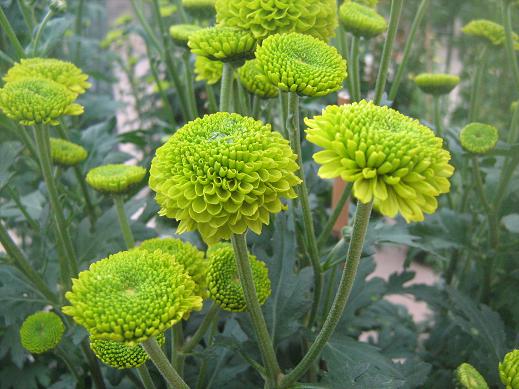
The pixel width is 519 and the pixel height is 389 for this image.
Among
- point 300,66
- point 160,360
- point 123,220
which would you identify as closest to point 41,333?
point 123,220

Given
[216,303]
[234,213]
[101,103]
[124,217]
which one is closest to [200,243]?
[124,217]

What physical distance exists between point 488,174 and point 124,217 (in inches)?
31.4

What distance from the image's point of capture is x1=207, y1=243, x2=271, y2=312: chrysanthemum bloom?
709 millimetres

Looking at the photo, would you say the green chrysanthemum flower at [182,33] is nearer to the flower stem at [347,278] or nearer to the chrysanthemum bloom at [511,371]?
the flower stem at [347,278]

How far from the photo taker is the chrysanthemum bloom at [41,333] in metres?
0.81

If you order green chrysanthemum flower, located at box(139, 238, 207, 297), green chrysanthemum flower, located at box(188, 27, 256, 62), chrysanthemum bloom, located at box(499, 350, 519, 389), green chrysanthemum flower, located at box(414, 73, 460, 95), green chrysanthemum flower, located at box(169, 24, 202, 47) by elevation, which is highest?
green chrysanthemum flower, located at box(188, 27, 256, 62)

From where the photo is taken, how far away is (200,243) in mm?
1070

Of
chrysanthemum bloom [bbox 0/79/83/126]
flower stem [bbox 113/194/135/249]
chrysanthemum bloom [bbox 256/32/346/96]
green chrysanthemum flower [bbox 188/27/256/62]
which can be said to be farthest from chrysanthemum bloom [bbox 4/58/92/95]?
chrysanthemum bloom [bbox 256/32/346/96]

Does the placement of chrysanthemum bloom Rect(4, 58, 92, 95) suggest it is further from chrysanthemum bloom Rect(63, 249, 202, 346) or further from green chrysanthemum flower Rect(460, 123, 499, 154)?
green chrysanthemum flower Rect(460, 123, 499, 154)

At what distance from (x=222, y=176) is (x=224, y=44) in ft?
0.89

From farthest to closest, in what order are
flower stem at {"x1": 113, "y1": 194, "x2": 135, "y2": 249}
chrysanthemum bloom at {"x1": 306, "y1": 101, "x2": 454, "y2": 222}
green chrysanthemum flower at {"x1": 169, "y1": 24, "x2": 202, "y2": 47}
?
green chrysanthemum flower at {"x1": 169, "y1": 24, "x2": 202, "y2": 47}
flower stem at {"x1": 113, "y1": 194, "x2": 135, "y2": 249}
chrysanthemum bloom at {"x1": 306, "y1": 101, "x2": 454, "y2": 222}

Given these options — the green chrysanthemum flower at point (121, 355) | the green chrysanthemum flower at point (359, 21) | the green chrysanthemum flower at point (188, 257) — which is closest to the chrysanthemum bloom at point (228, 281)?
the green chrysanthemum flower at point (188, 257)

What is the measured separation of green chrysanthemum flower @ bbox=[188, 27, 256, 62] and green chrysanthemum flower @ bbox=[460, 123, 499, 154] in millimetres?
492

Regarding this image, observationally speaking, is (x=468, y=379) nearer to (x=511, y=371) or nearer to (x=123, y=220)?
(x=511, y=371)
